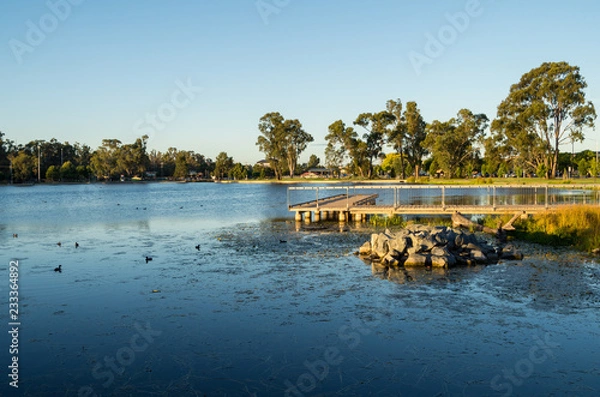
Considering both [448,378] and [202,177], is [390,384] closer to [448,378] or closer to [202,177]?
[448,378]

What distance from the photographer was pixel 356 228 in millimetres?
29281

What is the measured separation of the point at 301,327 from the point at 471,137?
308ft

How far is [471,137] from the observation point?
97375 mm

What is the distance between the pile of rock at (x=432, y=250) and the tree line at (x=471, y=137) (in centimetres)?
5788

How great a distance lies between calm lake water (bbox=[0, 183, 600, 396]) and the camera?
858 cm

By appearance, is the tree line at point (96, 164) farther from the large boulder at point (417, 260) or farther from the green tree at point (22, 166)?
the large boulder at point (417, 260)

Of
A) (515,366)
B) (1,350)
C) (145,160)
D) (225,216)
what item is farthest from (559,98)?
(145,160)

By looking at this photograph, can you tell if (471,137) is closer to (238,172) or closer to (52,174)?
(238,172)

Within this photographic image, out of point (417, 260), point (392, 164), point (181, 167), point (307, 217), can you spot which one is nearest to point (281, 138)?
point (392, 164)

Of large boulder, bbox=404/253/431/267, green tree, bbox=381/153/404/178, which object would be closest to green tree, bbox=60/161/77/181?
green tree, bbox=381/153/404/178

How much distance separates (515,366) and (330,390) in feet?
11.8

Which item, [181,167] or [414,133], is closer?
[414,133]

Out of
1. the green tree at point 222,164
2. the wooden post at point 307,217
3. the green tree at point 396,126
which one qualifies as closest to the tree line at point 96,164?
the green tree at point 222,164

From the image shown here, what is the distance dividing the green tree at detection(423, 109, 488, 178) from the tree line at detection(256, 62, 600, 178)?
19 cm
